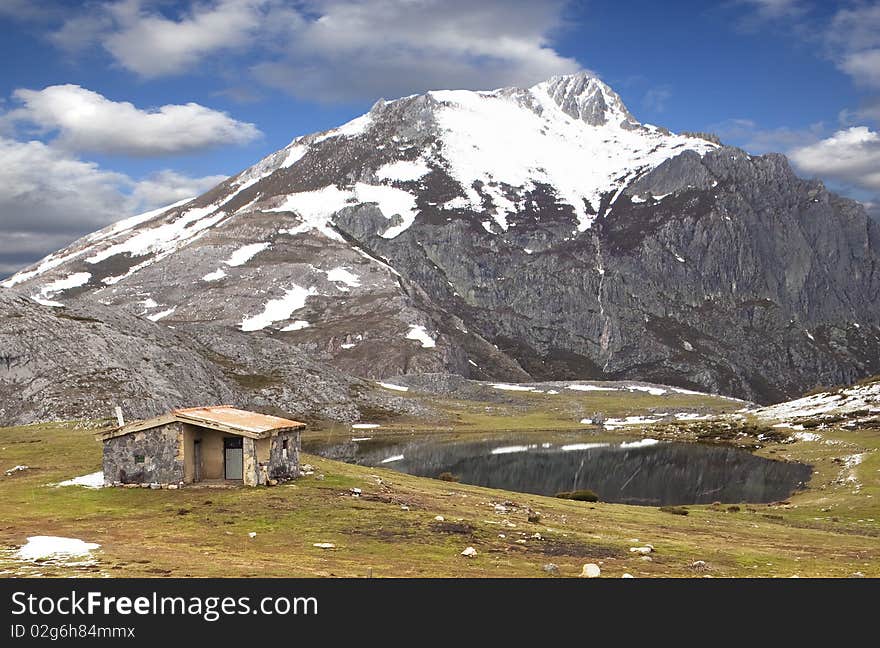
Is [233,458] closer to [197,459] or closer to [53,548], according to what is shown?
[197,459]

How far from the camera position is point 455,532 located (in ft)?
112

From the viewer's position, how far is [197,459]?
46.1 m

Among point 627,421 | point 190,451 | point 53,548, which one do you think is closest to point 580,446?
point 627,421

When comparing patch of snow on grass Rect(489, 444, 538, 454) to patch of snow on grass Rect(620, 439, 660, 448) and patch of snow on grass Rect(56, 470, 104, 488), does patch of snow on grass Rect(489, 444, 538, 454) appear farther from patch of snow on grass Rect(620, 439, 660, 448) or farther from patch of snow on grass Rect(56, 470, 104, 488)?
patch of snow on grass Rect(56, 470, 104, 488)

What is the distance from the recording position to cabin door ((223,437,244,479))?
4572 centimetres

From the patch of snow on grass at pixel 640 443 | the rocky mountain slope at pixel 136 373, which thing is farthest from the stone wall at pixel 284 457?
the patch of snow on grass at pixel 640 443

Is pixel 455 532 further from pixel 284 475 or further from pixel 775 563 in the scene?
pixel 284 475

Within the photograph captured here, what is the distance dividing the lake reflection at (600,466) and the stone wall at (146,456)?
155 ft

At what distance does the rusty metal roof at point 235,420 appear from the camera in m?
44.9

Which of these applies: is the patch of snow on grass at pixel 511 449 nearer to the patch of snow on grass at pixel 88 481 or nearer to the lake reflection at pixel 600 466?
the lake reflection at pixel 600 466

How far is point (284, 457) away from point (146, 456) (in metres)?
7.76

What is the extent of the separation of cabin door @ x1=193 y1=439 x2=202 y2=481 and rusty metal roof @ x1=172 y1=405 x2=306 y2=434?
1.66m

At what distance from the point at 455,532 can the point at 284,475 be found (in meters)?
16.7
